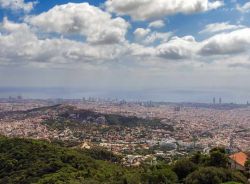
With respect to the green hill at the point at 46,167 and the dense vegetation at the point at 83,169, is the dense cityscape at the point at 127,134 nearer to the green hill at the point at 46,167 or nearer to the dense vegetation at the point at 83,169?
the green hill at the point at 46,167

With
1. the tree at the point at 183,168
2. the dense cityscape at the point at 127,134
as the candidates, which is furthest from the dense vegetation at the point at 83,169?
the dense cityscape at the point at 127,134

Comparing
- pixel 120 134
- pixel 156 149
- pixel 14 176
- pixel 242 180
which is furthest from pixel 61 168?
pixel 120 134

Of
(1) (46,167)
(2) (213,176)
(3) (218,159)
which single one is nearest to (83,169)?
(1) (46,167)

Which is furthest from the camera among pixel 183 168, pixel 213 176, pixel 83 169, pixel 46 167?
pixel 83 169

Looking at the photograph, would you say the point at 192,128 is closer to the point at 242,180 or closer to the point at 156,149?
the point at 156,149

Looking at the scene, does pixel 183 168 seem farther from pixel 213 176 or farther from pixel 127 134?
pixel 127 134

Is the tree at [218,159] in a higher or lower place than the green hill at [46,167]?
higher

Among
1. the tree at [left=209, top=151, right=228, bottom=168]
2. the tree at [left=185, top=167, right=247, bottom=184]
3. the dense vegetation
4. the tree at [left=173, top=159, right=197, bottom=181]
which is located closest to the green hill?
the dense vegetation

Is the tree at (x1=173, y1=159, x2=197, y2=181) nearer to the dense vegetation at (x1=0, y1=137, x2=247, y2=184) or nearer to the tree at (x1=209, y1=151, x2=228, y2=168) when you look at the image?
the dense vegetation at (x1=0, y1=137, x2=247, y2=184)
